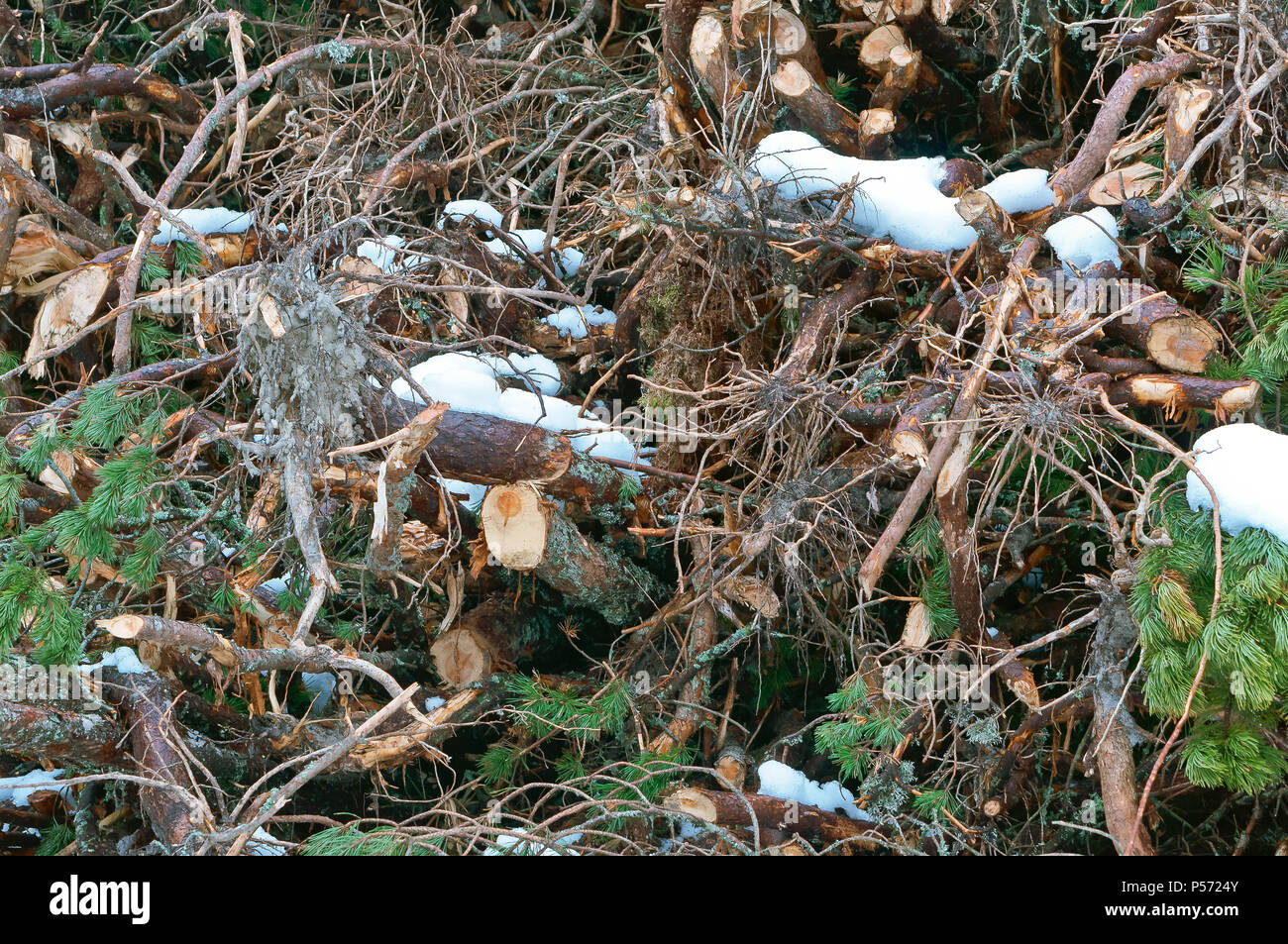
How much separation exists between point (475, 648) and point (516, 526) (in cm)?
49

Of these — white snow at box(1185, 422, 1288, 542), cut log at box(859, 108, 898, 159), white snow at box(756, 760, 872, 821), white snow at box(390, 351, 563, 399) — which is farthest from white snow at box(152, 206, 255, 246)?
white snow at box(1185, 422, 1288, 542)

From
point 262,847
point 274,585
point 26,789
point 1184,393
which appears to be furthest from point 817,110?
point 26,789

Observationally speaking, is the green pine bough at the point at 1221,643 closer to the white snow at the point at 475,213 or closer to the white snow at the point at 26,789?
the white snow at the point at 475,213

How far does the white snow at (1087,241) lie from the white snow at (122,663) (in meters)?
2.05

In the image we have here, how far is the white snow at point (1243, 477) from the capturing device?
150 centimetres

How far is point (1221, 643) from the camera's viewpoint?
1471mm

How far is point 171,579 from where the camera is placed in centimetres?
212

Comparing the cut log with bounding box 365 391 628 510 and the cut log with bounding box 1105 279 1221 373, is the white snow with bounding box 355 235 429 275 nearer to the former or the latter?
the cut log with bounding box 365 391 628 510

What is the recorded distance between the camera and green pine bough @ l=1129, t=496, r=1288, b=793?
4.77 feet

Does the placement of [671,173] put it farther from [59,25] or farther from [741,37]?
[59,25]

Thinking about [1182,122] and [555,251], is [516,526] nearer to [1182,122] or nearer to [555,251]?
[555,251]

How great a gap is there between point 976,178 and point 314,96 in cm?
186

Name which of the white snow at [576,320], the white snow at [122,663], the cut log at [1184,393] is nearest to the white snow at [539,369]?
the white snow at [576,320]
